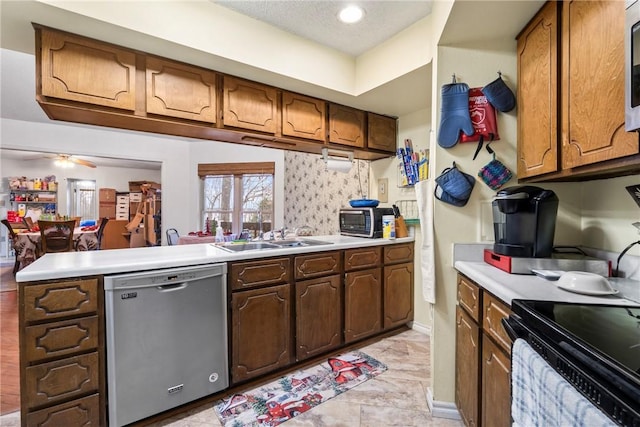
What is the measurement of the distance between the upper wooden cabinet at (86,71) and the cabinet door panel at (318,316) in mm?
1697

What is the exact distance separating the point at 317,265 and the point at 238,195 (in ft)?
12.1

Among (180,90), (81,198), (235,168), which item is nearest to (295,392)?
(180,90)

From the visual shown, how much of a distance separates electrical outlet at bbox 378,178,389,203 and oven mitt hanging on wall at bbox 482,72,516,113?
1.65 metres

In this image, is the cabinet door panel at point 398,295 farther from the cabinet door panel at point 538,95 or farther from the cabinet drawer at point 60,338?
the cabinet drawer at point 60,338

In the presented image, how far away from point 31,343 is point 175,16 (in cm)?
187

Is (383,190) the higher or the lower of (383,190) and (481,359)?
the higher

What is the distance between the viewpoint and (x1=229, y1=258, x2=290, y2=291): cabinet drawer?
1.82m

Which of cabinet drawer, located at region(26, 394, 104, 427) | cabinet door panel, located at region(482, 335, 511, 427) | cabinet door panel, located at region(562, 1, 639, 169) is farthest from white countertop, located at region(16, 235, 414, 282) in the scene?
cabinet door panel, located at region(562, 1, 639, 169)

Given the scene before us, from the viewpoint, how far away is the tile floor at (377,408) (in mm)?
1597

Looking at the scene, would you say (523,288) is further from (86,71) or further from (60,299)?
(86,71)

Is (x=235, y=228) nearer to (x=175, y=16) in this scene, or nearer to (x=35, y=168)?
(x=175, y=16)

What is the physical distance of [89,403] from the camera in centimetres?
140

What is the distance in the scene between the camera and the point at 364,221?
2758 millimetres

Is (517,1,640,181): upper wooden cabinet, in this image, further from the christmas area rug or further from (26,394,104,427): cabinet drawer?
(26,394,104,427): cabinet drawer
